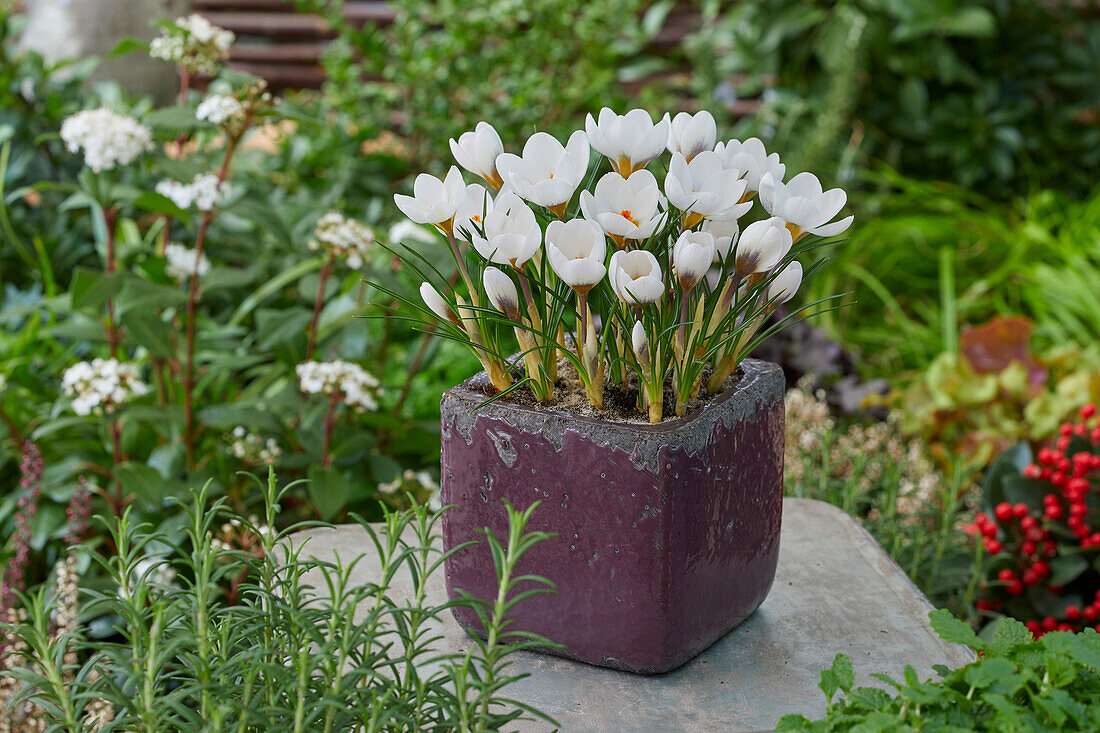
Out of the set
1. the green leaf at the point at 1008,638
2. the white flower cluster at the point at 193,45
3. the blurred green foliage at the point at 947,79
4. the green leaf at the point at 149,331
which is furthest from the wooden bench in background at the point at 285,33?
the green leaf at the point at 1008,638

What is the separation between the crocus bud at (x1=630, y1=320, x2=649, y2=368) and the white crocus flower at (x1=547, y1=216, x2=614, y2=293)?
2.3 inches

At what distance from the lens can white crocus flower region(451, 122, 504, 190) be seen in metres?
0.85

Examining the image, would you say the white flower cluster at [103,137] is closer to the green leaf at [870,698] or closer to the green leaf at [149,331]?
the green leaf at [149,331]

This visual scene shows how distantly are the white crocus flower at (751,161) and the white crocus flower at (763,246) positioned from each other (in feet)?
0.20

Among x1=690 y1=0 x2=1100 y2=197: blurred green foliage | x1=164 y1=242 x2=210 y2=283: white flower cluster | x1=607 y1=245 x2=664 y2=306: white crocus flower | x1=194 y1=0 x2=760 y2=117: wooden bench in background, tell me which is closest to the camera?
x1=607 y1=245 x2=664 y2=306: white crocus flower

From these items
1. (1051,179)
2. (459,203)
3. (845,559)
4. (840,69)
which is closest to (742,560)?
(845,559)

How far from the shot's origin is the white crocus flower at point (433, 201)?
81 centimetres

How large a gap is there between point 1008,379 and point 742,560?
1.54 m

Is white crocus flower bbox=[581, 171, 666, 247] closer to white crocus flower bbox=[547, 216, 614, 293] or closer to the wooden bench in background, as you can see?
white crocus flower bbox=[547, 216, 614, 293]

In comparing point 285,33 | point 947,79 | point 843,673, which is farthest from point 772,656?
point 285,33

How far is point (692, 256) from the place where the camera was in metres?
0.76

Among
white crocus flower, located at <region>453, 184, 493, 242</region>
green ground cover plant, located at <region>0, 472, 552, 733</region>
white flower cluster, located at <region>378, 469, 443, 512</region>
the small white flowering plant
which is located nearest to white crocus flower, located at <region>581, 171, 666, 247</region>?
the small white flowering plant

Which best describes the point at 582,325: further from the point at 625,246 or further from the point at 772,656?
the point at 772,656

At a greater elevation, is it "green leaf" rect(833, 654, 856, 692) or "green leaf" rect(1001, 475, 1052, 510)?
"green leaf" rect(833, 654, 856, 692)
